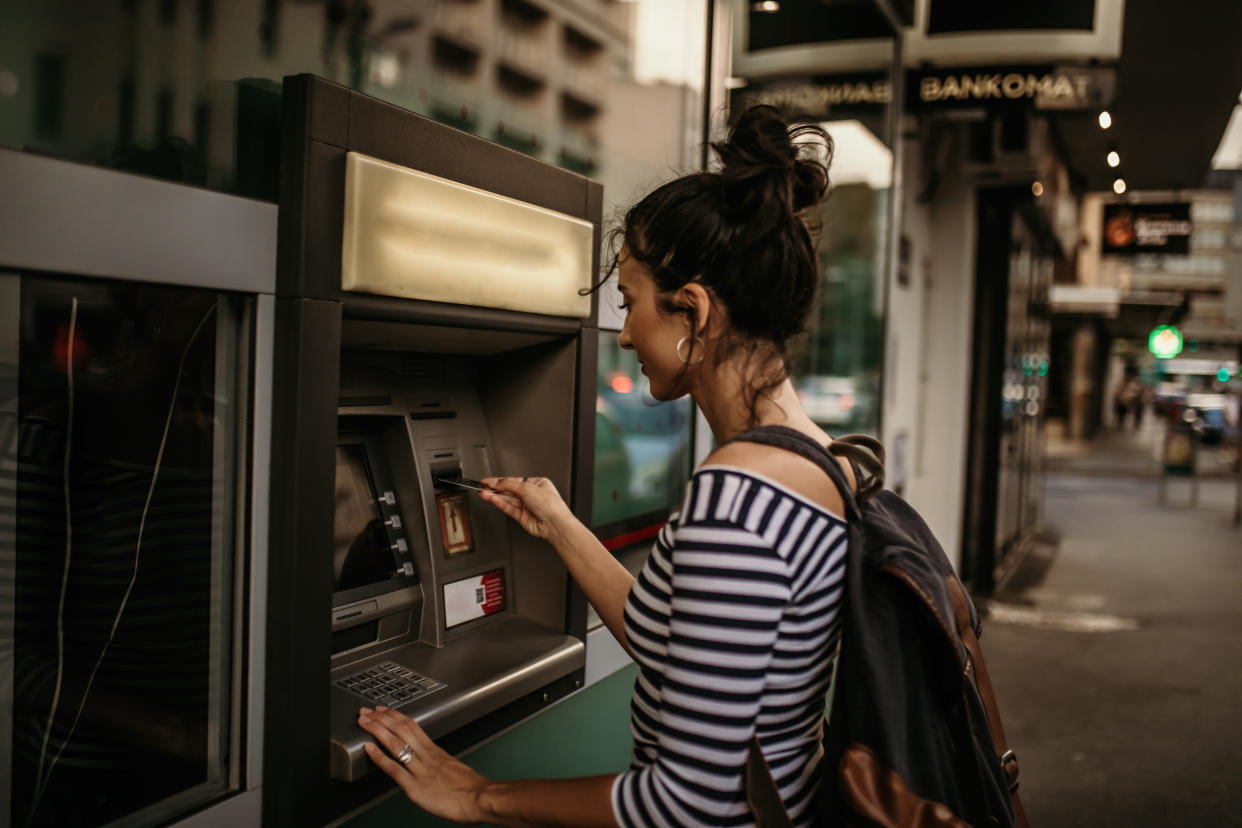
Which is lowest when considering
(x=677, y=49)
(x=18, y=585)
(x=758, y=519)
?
(x=18, y=585)

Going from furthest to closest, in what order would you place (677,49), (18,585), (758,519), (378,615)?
(677,49), (378,615), (18,585), (758,519)

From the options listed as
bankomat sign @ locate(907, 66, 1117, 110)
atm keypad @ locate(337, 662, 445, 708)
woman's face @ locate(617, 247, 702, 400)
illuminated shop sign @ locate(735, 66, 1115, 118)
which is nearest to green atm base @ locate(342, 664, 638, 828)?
atm keypad @ locate(337, 662, 445, 708)

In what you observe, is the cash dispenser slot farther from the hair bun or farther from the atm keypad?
the hair bun

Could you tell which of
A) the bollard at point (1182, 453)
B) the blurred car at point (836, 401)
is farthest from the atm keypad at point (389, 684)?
the bollard at point (1182, 453)

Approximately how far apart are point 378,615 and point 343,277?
2.15ft

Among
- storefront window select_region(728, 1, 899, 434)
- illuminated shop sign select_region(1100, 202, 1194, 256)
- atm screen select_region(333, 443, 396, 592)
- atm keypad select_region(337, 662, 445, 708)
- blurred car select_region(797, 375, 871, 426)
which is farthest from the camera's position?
illuminated shop sign select_region(1100, 202, 1194, 256)

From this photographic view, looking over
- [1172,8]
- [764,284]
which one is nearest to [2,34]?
[764,284]

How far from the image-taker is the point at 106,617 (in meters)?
1.26

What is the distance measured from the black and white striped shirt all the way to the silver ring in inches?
15.0

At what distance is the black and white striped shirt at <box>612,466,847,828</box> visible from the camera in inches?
40.8

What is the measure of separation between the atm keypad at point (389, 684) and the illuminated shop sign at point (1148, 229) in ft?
31.9

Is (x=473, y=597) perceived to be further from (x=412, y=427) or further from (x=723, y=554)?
(x=723, y=554)

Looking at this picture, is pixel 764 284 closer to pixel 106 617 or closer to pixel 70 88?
pixel 70 88

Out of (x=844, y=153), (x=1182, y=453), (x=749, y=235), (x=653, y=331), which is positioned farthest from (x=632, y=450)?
(x=1182, y=453)
